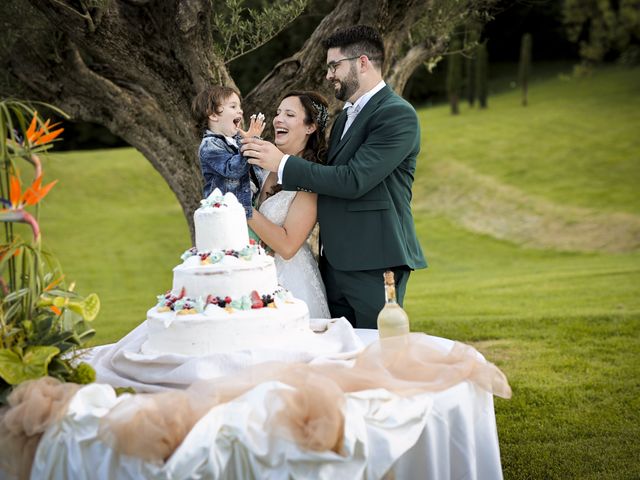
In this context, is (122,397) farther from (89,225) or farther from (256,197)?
(89,225)

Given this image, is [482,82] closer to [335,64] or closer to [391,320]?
[335,64]

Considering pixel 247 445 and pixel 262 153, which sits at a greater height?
pixel 262 153

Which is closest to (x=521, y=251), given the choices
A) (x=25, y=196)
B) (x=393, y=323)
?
(x=393, y=323)

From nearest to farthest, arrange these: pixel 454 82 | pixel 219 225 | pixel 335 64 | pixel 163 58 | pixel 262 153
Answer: pixel 219 225 → pixel 262 153 → pixel 335 64 → pixel 163 58 → pixel 454 82

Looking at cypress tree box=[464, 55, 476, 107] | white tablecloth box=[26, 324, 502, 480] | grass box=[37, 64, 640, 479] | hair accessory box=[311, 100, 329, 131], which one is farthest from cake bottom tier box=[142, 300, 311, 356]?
cypress tree box=[464, 55, 476, 107]

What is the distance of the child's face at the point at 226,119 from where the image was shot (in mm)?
5453

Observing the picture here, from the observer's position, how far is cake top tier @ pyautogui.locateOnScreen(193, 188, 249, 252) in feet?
14.3

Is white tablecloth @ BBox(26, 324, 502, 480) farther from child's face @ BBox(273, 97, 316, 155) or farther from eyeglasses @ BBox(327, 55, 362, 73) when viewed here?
eyeglasses @ BBox(327, 55, 362, 73)

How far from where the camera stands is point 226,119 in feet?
17.9

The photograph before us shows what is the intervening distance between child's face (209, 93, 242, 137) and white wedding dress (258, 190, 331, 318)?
53cm

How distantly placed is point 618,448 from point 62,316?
452 centimetres

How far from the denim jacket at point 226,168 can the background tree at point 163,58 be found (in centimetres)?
160

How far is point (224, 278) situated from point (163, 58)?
3.24 m

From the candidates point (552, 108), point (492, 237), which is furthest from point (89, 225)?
point (552, 108)
